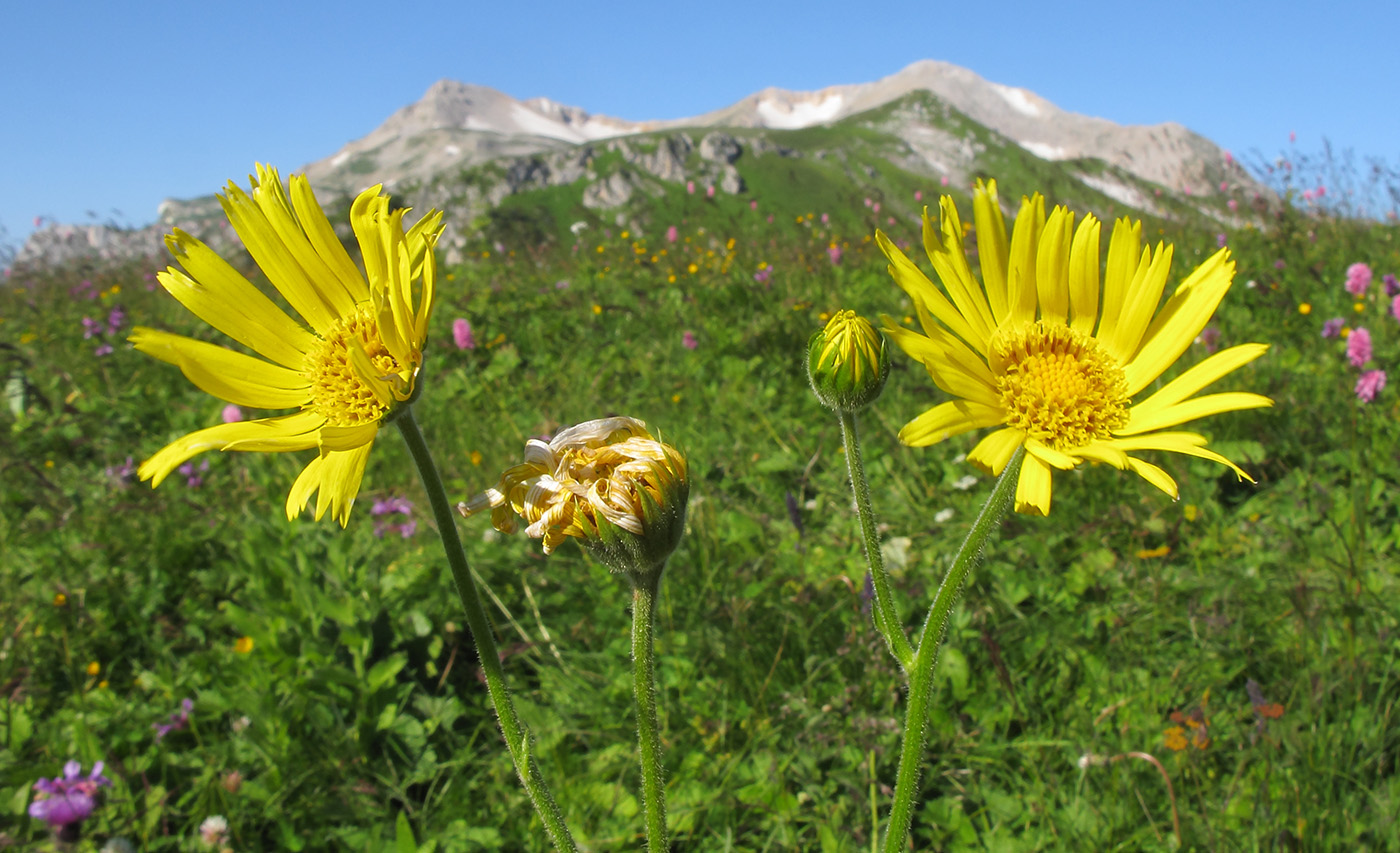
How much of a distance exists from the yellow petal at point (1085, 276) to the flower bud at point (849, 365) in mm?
401

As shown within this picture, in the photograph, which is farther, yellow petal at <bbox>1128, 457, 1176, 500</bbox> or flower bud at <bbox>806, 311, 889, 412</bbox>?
flower bud at <bbox>806, 311, 889, 412</bbox>

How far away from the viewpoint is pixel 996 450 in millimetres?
1099

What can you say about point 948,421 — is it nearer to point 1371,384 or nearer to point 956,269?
point 956,269

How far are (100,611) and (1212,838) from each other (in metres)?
3.76

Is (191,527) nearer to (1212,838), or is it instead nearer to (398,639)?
(398,639)

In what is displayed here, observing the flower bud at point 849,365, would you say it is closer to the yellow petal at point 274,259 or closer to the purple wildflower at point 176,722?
the yellow petal at point 274,259

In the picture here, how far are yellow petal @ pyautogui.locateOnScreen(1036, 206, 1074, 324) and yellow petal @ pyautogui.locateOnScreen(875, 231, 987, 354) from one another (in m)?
0.16

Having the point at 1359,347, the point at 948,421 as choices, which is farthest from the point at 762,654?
the point at 1359,347

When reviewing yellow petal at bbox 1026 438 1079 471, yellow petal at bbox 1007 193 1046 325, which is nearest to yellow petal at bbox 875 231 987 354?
yellow petal at bbox 1007 193 1046 325

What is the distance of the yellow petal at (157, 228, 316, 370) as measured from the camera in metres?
1.24

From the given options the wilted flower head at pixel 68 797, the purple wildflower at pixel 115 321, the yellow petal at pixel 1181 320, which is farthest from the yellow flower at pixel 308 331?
the purple wildflower at pixel 115 321

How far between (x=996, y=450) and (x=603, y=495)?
23.4 inches

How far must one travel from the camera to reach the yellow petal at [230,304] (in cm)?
124

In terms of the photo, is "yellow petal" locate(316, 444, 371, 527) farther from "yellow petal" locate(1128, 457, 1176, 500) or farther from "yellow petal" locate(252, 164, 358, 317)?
"yellow petal" locate(1128, 457, 1176, 500)
